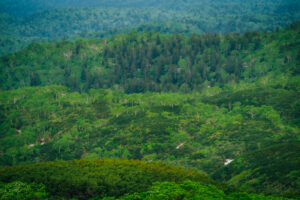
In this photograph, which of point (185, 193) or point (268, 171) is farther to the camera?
point (268, 171)

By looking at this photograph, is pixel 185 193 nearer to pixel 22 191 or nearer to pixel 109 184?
pixel 109 184

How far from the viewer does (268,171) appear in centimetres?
12950

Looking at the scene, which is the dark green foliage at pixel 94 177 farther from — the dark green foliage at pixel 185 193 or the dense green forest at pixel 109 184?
the dark green foliage at pixel 185 193

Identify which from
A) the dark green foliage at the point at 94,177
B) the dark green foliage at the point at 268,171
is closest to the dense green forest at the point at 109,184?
the dark green foliage at the point at 94,177

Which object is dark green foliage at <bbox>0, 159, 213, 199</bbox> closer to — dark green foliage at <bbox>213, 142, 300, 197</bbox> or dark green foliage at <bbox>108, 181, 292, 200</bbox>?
dark green foliage at <bbox>108, 181, 292, 200</bbox>

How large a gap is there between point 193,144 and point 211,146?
39.4ft

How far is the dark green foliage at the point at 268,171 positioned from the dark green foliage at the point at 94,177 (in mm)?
27376

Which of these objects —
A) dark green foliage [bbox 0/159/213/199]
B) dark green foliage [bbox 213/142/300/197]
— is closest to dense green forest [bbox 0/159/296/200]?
dark green foliage [bbox 0/159/213/199]

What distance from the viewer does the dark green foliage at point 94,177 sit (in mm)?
92688

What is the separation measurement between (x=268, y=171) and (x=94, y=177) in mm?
62747

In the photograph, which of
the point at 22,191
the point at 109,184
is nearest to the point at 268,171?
the point at 109,184

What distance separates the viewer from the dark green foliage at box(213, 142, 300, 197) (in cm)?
11437

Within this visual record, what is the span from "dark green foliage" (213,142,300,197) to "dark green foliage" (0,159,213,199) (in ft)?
89.8

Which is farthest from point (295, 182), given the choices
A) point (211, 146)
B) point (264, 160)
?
point (211, 146)
